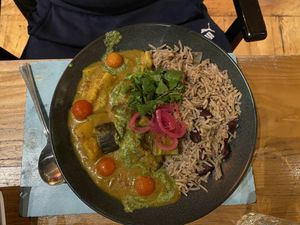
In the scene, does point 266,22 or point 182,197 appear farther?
point 266,22

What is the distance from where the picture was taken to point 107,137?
52.0 inches

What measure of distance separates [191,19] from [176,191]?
2.82 ft

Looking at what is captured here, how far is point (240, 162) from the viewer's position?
1352 mm

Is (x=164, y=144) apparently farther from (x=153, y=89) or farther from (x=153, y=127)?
(x=153, y=89)

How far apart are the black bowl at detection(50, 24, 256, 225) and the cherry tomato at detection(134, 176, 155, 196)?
6 cm

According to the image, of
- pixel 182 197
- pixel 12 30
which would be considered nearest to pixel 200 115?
pixel 182 197

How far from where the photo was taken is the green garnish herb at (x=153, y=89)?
1330 millimetres

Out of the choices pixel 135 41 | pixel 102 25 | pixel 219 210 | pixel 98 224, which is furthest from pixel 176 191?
pixel 102 25

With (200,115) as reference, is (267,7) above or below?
below

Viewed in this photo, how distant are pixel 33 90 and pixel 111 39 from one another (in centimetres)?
35

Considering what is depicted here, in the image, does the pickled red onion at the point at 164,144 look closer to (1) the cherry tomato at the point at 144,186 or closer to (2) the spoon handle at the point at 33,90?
(1) the cherry tomato at the point at 144,186

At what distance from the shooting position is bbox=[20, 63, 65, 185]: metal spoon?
1.35 metres

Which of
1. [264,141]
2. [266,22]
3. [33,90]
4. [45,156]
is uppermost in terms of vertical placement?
[33,90]

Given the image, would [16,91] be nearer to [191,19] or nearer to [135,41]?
[135,41]
